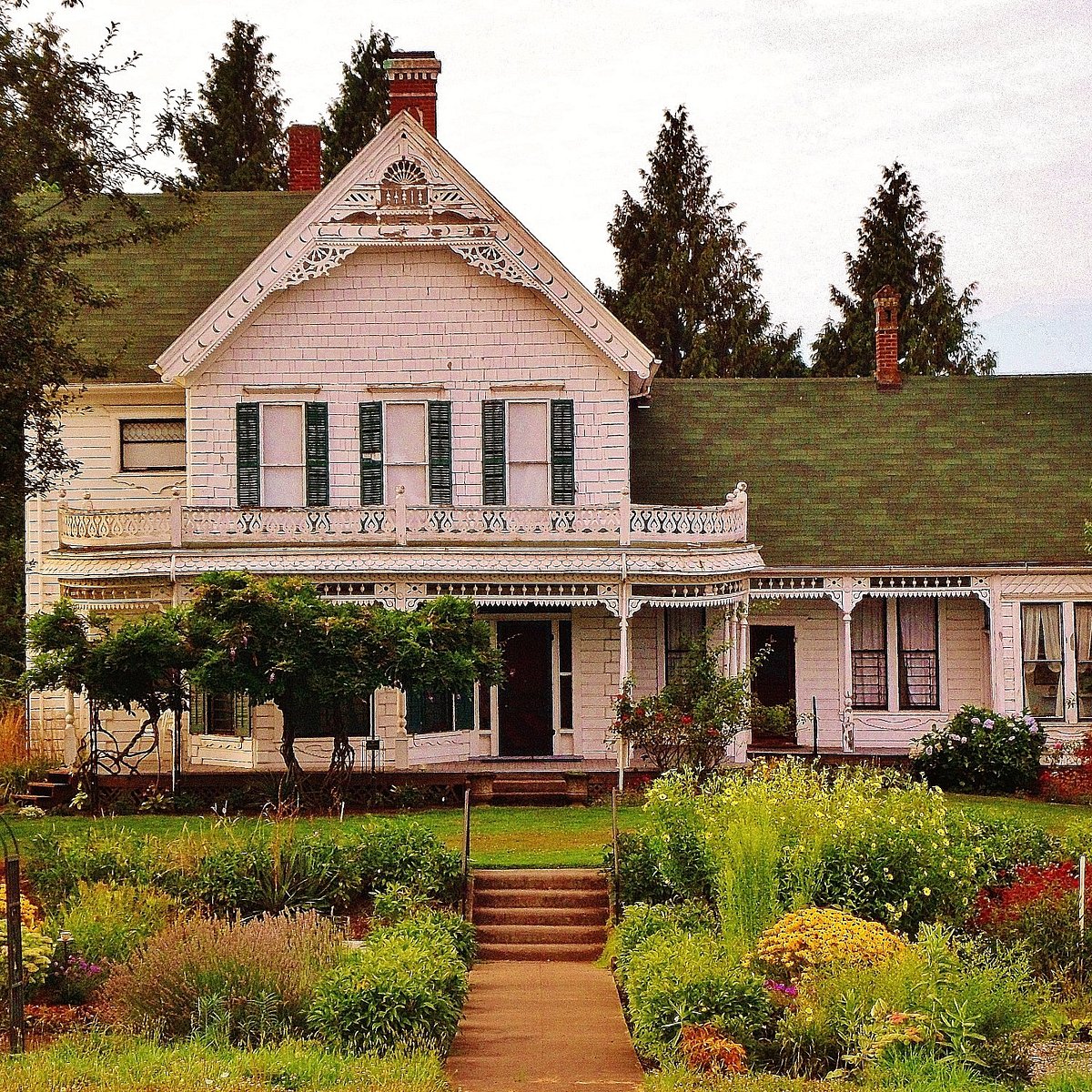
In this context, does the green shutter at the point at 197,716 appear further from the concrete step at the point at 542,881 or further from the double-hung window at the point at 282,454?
the concrete step at the point at 542,881

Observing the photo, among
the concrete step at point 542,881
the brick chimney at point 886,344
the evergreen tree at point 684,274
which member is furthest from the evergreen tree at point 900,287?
the concrete step at point 542,881

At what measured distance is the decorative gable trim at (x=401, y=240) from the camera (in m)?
27.8

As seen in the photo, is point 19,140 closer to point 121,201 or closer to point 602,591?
point 121,201

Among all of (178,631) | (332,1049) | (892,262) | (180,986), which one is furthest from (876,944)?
(892,262)

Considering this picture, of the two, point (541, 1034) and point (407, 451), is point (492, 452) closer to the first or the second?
point (407, 451)

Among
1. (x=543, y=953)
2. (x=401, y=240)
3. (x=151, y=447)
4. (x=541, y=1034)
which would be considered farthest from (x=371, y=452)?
(x=541, y=1034)

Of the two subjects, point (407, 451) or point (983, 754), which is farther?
point (407, 451)

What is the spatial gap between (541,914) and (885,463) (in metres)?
15.7

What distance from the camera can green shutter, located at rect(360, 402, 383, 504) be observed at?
28.6 metres

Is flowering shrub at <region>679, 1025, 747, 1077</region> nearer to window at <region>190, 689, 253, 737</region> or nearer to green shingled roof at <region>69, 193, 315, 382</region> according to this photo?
window at <region>190, 689, 253, 737</region>

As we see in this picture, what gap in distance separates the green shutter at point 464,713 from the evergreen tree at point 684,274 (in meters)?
25.7

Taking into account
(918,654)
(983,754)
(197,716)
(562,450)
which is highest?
(562,450)

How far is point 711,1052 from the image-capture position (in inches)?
488

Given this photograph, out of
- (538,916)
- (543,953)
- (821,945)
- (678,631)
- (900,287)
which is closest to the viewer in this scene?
(821,945)
